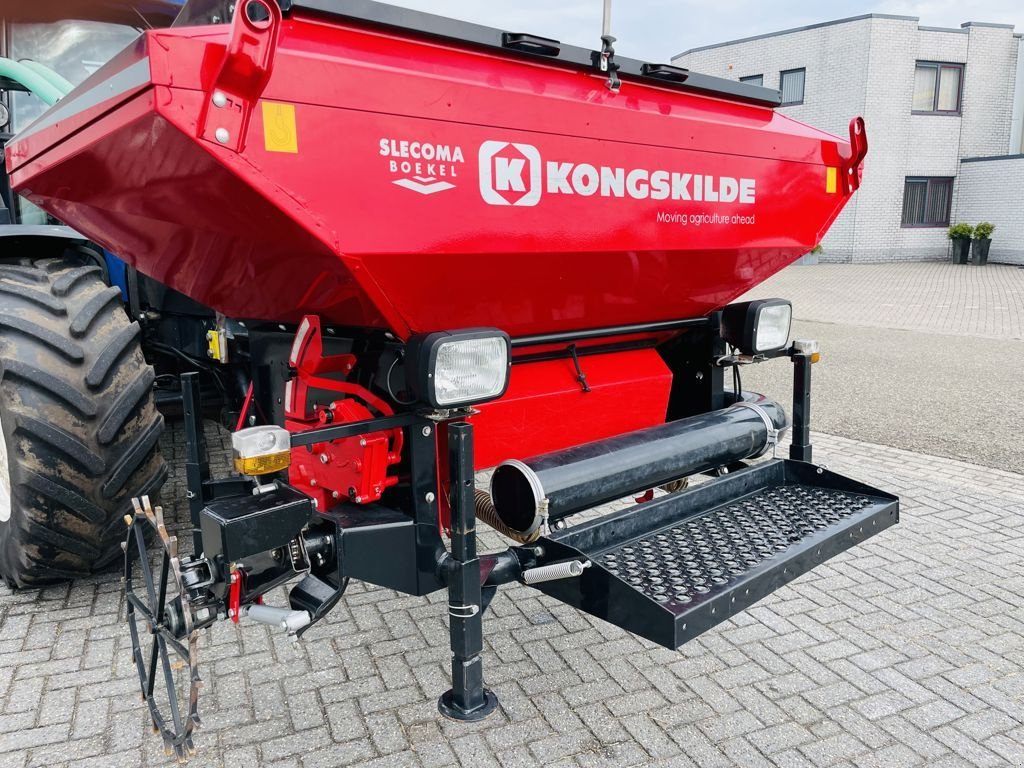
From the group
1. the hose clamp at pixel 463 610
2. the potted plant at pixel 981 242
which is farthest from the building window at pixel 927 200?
the hose clamp at pixel 463 610

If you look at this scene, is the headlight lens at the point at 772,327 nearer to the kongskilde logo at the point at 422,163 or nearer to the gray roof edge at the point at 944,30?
the kongskilde logo at the point at 422,163

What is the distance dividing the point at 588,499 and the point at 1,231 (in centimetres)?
238

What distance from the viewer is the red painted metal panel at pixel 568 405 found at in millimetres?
2604

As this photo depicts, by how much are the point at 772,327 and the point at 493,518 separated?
1.38m

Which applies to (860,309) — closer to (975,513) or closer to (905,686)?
(975,513)

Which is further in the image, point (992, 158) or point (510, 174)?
point (992, 158)

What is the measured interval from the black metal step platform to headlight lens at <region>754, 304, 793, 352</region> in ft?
1.51

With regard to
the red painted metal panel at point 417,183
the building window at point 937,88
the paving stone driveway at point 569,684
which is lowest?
the paving stone driveway at point 569,684

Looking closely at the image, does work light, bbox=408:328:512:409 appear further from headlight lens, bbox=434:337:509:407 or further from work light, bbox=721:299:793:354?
work light, bbox=721:299:793:354

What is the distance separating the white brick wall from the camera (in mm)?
19859

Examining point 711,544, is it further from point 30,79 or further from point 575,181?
point 30,79

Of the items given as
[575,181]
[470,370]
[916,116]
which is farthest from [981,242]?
[470,370]

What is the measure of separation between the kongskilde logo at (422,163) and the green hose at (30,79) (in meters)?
2.11

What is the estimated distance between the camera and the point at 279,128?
1682 mm
